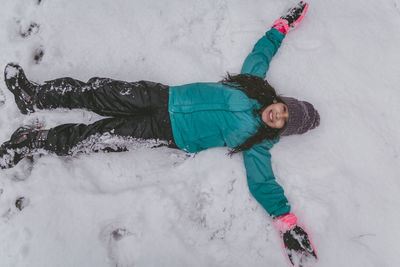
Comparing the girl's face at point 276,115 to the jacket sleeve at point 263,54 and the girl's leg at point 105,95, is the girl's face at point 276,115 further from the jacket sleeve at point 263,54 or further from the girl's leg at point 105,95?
the girl's leg at point 105,95

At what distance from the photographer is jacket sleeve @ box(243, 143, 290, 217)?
6.82 ft

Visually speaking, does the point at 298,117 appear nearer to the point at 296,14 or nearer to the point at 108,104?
the point at 296,14

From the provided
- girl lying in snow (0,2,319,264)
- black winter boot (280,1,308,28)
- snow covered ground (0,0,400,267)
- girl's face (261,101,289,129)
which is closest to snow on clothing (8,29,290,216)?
girl lying in snow (0,2,319,264)

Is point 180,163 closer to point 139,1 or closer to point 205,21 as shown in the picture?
point 205,21

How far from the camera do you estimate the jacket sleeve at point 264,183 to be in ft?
6.82

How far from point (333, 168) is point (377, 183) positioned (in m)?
0.41

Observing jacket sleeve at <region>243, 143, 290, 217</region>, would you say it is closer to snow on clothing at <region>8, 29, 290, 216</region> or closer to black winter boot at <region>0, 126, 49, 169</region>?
snow on clothing at <region>8, 29, 290, 216</region>

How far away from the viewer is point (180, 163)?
7.88ft

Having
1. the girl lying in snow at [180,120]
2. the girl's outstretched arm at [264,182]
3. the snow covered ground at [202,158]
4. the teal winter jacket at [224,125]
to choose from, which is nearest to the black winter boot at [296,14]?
the snow covered ground at [202,158]

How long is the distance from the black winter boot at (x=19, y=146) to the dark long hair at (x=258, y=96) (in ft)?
5.23

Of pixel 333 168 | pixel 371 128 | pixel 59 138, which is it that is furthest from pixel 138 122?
pixel 371 128

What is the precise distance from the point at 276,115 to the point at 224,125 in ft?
1.33

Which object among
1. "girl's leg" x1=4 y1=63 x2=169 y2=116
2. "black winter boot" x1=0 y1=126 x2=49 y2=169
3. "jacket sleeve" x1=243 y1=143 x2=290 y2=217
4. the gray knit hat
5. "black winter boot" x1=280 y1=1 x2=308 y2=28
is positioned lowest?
"jacket sleeve" x1=243 y1=143 x2=290 y2=217

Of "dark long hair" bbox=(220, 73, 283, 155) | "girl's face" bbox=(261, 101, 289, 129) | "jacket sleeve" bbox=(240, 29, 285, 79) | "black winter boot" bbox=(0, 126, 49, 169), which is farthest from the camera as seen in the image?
"jacket sleeve" bbox=(240, 29, 285, 79)
